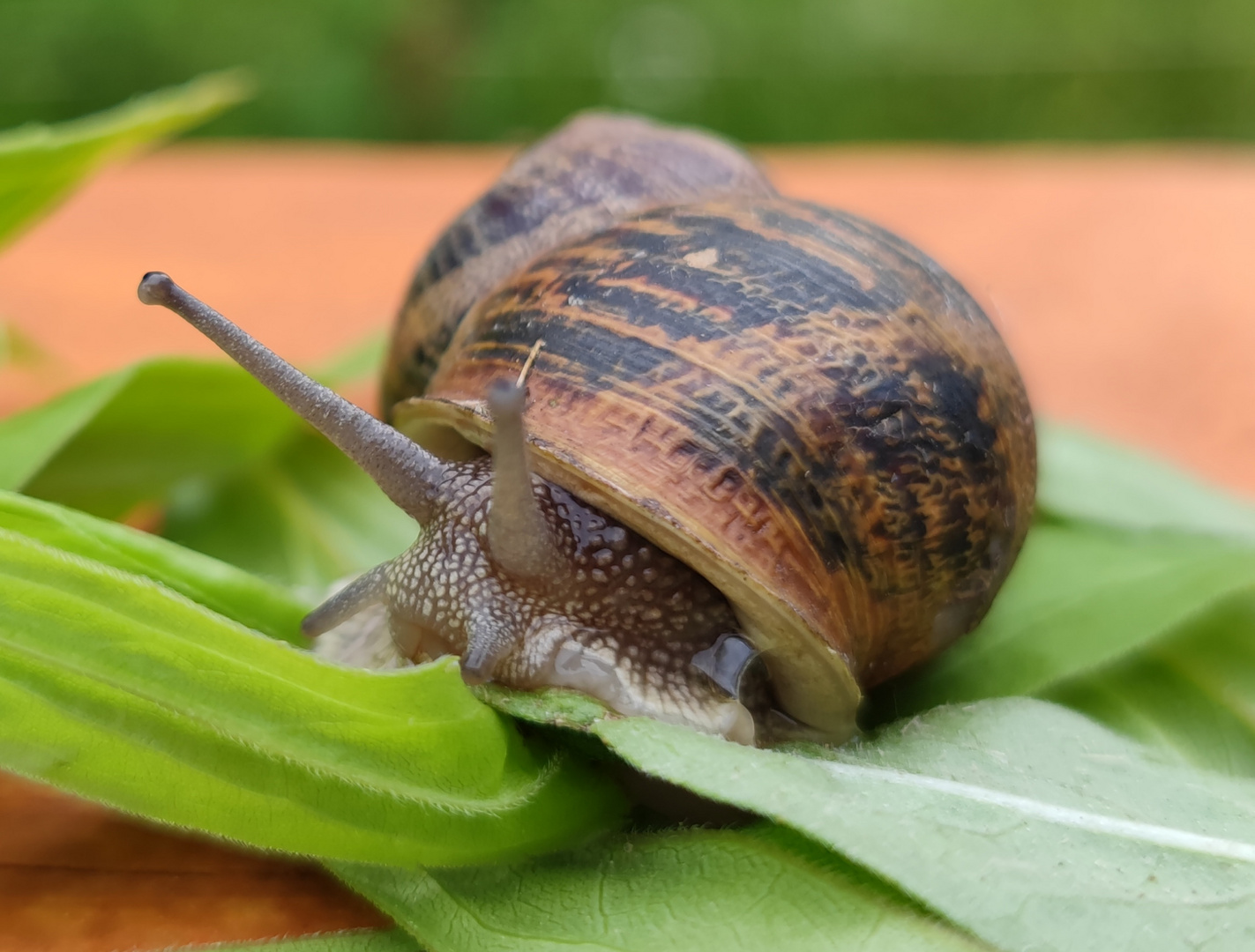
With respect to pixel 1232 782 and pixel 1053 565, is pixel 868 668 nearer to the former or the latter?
pixel 1232 782

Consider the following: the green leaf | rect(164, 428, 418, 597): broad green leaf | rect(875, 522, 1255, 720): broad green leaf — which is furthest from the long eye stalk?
rect(875, 522, 1255, 720): broad green leaf

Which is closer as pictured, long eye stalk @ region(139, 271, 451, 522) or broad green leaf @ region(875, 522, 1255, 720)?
long eye stalk @ region(139, 271, 451, 522)

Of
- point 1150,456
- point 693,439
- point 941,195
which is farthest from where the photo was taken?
point 941,195

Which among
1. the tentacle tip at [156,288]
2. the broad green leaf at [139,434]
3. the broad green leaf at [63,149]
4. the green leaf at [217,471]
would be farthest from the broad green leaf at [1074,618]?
the broad green leaf at [63,149]

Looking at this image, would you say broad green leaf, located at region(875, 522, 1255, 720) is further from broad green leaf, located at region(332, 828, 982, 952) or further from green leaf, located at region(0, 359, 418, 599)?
green leaf, located at region(0, 359, 418, 599)

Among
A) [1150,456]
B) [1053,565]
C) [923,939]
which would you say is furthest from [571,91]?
[923,939]
